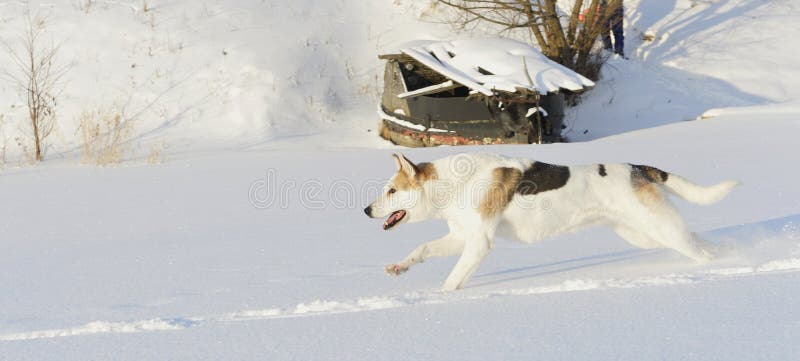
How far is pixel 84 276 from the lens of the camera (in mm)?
5844

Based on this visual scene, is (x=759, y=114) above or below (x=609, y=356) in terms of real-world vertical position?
below

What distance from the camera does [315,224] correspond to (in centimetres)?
780

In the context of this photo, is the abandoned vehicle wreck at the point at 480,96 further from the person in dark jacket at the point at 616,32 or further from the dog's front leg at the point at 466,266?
the dog's front leg at the point at 466,266

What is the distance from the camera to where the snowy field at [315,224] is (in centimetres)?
387

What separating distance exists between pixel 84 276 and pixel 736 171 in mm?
6439

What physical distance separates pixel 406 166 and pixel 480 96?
321 inches

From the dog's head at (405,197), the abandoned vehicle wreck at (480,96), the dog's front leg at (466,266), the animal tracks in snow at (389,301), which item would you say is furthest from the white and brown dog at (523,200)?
the abandoned vehicle wreck at (480,96)

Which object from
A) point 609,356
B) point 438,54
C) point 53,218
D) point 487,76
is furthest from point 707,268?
point 438,54

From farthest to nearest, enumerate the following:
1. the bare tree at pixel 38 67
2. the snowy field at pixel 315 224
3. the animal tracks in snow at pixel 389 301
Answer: the bare tree at pixel 38 67
the animal tracks in snow at pixel 389 301
the snowy field at pixel 315 224

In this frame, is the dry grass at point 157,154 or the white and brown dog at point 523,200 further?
the dry grass at point 157,154

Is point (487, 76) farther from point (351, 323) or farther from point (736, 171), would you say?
point (351, 323)

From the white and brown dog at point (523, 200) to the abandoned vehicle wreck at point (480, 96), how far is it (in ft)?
25.2

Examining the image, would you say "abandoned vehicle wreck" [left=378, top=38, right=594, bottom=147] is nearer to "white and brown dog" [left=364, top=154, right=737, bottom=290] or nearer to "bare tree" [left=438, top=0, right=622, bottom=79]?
"bare tree" [left=438, top=0, right=622, bottom=79]

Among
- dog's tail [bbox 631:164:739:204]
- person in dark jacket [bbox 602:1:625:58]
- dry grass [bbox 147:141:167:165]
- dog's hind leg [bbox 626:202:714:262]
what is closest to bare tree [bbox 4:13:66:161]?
dry grass [bbox 147:141:167:165]
